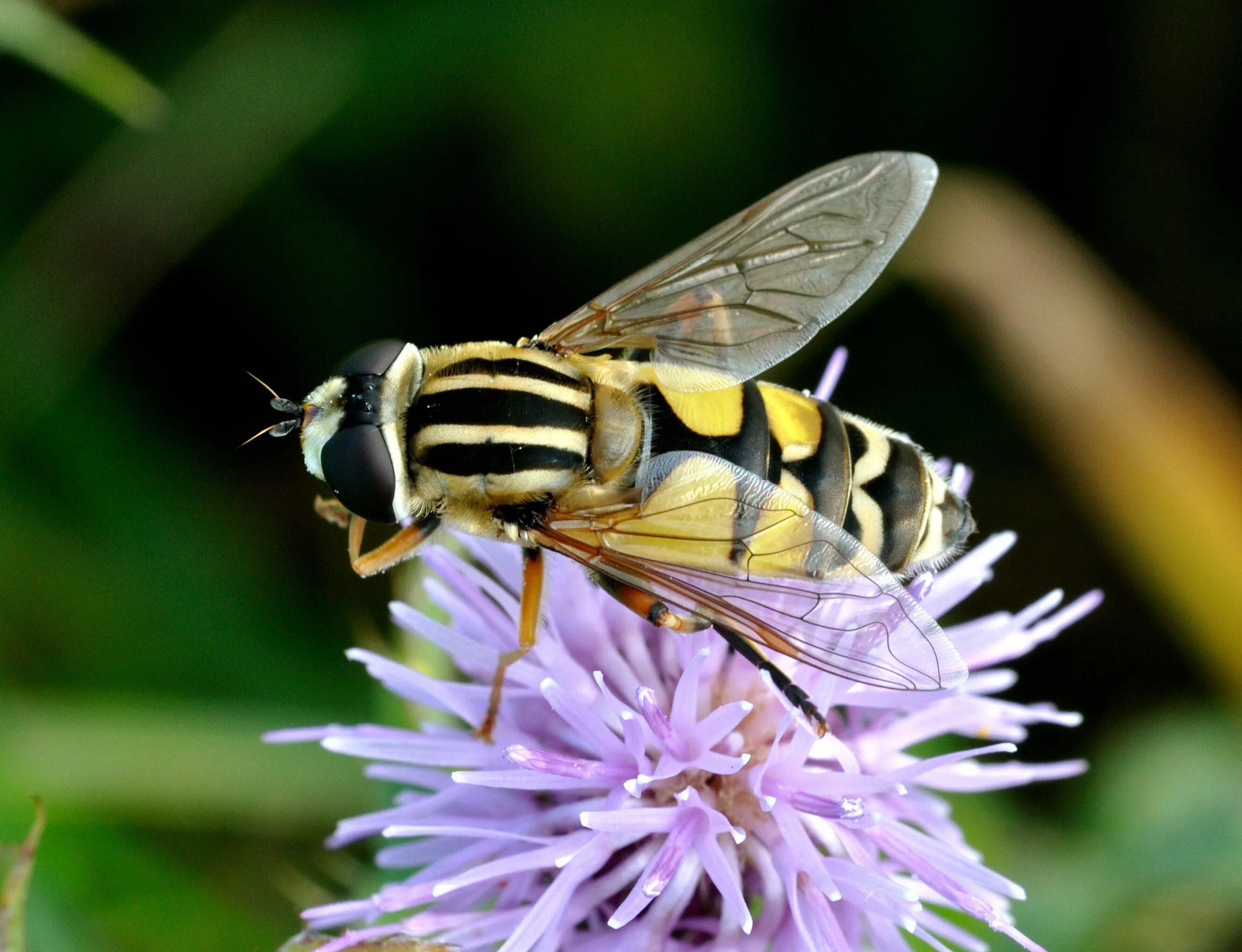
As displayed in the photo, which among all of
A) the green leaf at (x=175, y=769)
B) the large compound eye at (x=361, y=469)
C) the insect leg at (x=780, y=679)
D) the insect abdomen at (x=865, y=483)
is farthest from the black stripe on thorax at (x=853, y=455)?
the green leaf at (x=175, y=769)

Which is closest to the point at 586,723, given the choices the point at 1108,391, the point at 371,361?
the point at 371,361

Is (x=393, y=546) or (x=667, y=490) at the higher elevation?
(x=393, y=546)

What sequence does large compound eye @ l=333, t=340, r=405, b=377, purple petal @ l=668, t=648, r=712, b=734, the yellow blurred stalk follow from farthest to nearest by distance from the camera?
the yellow blurred stalk, large compound eye @ l=333, t=340, r=405, b=377, purple petal @ l=668, t=648, r=712, b=734

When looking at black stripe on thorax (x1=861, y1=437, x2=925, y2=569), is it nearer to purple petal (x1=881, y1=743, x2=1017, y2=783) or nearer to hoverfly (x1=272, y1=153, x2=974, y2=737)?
hoverfly (x1=272, y1=153, x2=974, y2=737)

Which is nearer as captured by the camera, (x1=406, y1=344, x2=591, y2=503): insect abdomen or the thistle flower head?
the thistle flower head

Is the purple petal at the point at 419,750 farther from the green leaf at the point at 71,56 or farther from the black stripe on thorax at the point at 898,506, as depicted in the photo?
the green leaf at the point at 71,56

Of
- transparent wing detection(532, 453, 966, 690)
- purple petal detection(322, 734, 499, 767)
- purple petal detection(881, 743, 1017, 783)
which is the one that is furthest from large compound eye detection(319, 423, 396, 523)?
purple petal detection(881, 743, 1017, 783)

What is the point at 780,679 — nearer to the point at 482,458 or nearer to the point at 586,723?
the point at 586,723
